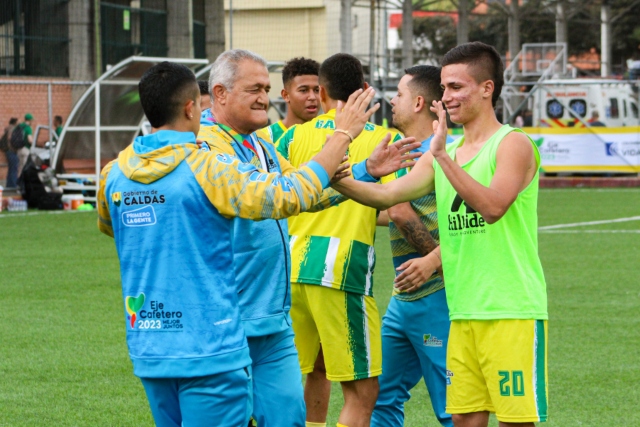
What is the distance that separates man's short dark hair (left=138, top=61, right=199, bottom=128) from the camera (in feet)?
13.0

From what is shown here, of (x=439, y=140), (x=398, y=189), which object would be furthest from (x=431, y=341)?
(x=439, y=140)

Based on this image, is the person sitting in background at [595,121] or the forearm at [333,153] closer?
the forearm at [333,153]

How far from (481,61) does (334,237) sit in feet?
4.78

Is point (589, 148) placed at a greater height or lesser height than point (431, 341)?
greater

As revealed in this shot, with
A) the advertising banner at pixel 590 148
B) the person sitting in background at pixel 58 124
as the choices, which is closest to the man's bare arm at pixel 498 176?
the person sitting in background at pixel 58 124

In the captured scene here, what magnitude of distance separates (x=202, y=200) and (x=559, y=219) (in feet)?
53.8

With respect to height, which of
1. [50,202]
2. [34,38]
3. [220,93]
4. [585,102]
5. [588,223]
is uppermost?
[34,38]

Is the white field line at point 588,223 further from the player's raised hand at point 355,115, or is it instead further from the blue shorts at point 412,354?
the player's raised hand at point 355,115

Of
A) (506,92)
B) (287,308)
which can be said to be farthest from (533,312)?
(506,92)

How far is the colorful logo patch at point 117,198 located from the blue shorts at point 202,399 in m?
0.69

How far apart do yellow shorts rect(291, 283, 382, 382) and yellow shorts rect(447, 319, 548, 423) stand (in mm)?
1094

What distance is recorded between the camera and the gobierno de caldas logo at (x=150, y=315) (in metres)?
3.90

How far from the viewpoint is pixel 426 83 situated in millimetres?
5555

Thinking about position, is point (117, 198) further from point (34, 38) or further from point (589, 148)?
point (34, 38)
